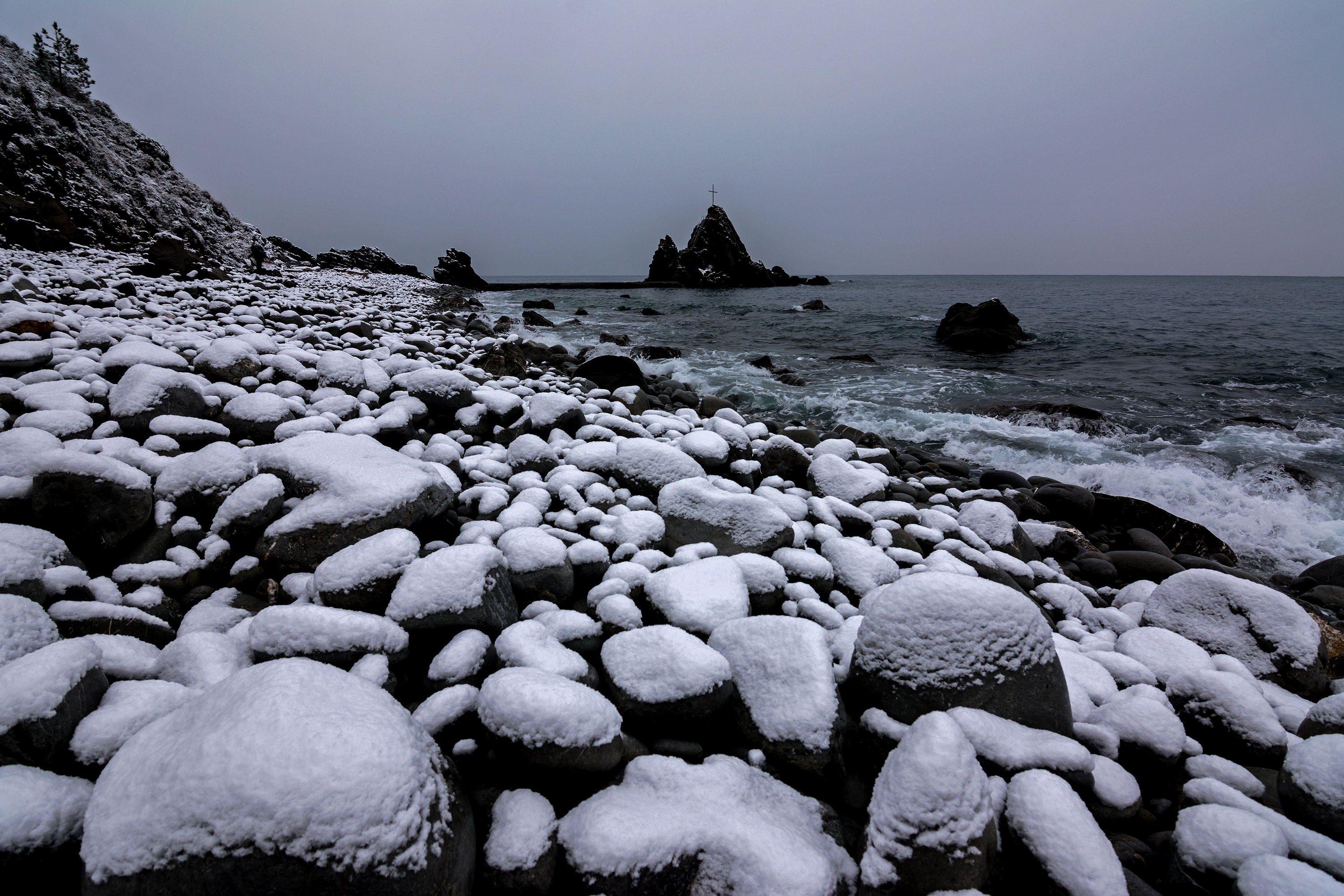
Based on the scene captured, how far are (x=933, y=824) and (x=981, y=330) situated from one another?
1711cm

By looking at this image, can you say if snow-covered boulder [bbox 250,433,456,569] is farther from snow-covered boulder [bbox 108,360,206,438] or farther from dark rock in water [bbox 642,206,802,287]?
dark rock in water [bbox 642,206,802,287]

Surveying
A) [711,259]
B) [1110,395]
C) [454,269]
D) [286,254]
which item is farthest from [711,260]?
[1110,395]

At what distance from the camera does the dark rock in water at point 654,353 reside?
11.4m

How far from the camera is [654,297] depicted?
3959 cm

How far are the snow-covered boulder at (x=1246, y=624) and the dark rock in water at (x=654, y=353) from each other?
9.56m

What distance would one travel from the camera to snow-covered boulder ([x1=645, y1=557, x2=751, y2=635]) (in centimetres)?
210

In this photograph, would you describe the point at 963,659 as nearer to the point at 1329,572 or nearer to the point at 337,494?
the point at 337,494

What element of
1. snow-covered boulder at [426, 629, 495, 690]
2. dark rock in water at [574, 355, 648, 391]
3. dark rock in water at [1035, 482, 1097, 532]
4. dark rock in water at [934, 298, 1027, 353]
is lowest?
dark rock in water at [1035, 482, 1097, 532]

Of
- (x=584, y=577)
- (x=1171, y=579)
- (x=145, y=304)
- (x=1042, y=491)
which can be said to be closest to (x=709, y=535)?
(x=584, y=577)

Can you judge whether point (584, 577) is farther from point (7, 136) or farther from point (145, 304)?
point (7, 136)

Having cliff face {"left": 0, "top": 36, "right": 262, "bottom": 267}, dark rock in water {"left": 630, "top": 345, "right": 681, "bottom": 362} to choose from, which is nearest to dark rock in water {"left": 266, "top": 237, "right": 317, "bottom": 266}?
cliff face {"left": 0, "top": 36, "right": 262, "bottom": 267}

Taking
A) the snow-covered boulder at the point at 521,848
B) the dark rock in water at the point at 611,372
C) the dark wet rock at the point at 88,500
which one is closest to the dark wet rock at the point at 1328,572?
the snow-covered boulder at the point at 521,848

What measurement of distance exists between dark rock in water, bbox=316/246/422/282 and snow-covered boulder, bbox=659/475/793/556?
137ft

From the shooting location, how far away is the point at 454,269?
41031 mm
